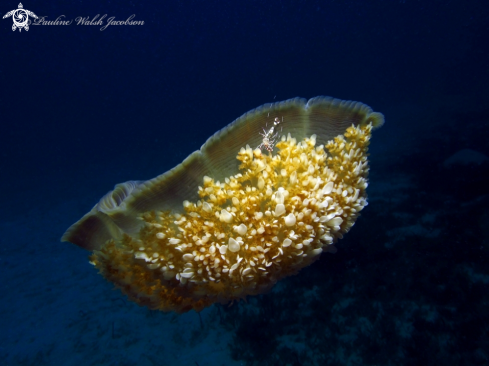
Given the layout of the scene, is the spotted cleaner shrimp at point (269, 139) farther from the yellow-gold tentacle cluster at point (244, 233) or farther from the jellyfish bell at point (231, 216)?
the yellow-gold tentacle cluster at point (244, 233)

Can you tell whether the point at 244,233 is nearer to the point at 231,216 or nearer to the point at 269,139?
the point at 231,216

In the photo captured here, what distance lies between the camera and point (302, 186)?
8.46 ft

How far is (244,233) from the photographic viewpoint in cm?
234

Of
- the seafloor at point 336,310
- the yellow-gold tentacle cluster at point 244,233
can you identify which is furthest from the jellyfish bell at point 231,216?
the seafloor at point 336,310

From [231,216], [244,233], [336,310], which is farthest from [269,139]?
[336,310]

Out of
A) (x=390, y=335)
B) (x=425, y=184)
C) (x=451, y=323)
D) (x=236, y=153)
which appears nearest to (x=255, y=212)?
(x=236, y=153)

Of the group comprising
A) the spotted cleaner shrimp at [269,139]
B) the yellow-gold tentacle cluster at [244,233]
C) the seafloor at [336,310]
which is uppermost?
the spotted cleaner shrimp at [269,139]

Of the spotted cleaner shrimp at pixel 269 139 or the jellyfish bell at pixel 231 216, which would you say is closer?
the jellyfish bell at pixel 231 216

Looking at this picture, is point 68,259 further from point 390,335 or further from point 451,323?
point 451,323

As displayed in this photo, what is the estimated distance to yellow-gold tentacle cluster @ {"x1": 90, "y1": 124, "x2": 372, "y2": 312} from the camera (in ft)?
7.95

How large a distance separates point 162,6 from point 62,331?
296 feet

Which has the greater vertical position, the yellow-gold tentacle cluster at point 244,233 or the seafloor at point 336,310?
the yellow-gold tentacle cluster at point 244,233

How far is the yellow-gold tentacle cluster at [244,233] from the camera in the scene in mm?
2424

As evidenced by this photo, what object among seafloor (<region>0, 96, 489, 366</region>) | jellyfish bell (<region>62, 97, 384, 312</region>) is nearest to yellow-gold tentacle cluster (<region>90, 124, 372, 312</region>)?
jellyfish bell (<region>62, 97, 384, 312</region>)
